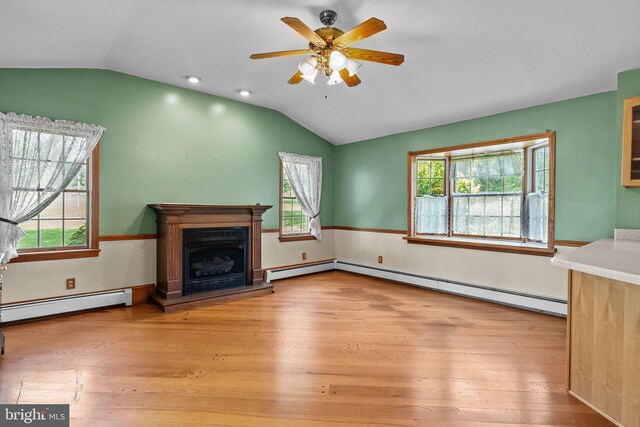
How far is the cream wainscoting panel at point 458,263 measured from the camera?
345 cm

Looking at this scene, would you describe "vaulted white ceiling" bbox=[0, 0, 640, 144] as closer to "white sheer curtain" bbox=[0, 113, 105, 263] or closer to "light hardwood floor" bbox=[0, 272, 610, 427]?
"white sheer curtain" bbox=[0, 113, 105, 263]

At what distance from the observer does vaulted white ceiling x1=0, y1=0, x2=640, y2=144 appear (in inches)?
93.7

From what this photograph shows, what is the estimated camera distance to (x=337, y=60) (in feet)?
7.38

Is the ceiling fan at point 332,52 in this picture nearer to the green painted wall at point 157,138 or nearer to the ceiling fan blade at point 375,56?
the ceiling fan blade at point 375,56

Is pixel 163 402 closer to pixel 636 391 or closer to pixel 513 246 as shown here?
pixel 636 391

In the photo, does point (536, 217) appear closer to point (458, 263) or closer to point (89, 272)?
point (458, 263)

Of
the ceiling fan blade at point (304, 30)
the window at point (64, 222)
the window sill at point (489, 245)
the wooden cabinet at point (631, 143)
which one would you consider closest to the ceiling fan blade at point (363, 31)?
the ceiling fan blade at point (304, 30)

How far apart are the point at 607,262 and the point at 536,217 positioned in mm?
2320

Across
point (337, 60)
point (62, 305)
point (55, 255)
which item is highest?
A: point (337, 60)

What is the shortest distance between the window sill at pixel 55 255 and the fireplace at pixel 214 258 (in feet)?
3.20

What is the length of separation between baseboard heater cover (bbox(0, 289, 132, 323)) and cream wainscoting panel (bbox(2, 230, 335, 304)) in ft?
0.22

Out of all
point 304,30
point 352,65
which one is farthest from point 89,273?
point 352,65

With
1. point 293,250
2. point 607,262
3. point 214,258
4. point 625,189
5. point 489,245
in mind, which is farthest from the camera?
point 293,250

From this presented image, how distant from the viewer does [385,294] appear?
4.24 m
